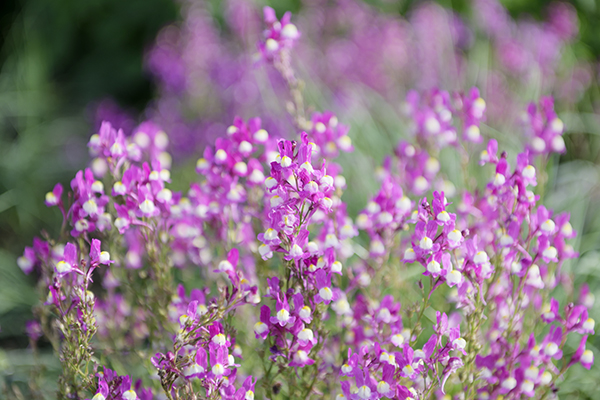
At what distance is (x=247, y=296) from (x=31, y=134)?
13.1 feet

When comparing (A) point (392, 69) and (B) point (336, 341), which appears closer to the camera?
(B) point (336, 341)

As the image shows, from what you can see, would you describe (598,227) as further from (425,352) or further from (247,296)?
(247,296)

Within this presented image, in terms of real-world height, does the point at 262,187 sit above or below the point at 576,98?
above

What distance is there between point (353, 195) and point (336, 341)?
5.05 ft

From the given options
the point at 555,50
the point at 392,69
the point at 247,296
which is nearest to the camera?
the point at 247,296

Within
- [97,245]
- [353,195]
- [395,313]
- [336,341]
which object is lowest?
[353,195]

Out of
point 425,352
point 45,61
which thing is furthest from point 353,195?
point 45,61

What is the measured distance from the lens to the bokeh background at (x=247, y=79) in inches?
148

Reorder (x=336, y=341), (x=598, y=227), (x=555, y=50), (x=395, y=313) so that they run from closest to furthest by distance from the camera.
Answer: (x=395, y=313), (x=336, y=341), (x=598, y=227), (x=555, y=50)

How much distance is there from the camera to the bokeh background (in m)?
3.76

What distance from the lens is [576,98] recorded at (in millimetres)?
4562

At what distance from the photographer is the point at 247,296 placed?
157cm

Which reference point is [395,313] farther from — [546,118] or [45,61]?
[45,61]

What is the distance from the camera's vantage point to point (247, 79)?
4617 millimetres
